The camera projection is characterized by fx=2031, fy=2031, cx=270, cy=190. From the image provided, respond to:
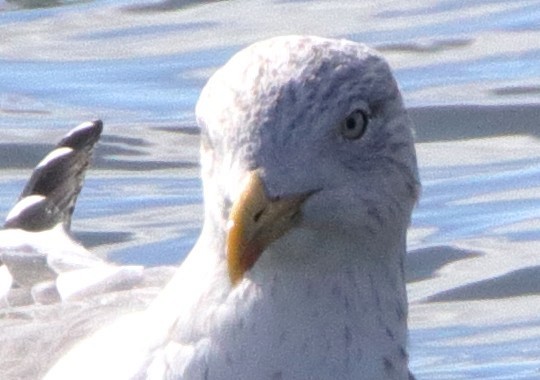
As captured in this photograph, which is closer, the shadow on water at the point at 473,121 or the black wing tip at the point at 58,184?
the black wing tip at the point at 58,184

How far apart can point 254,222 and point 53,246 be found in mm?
2318

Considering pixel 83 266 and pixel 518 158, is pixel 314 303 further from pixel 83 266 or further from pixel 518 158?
pixel 518 158

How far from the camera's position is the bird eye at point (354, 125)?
15.4 feet

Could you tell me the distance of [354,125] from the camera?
4719 mm

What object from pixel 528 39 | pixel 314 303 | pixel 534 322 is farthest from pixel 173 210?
pixel 314 303

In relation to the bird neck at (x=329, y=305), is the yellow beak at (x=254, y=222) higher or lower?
higher

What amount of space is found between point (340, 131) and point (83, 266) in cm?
203

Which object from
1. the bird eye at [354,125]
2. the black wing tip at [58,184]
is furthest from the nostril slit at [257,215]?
the black wing tip at [58,184]

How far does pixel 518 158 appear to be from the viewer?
913 cm

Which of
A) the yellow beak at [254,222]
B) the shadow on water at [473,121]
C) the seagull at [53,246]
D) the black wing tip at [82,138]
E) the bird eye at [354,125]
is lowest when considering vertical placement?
the shadow on water at [473,121]

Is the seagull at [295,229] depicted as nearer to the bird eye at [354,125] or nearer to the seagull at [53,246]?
the bird eye at [354,125]

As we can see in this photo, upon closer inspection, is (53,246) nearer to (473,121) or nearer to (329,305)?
(329,305)

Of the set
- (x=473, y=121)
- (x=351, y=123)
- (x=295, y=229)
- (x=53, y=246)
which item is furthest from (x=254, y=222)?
(x=473, y=121)

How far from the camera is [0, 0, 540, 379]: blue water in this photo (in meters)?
8.45
